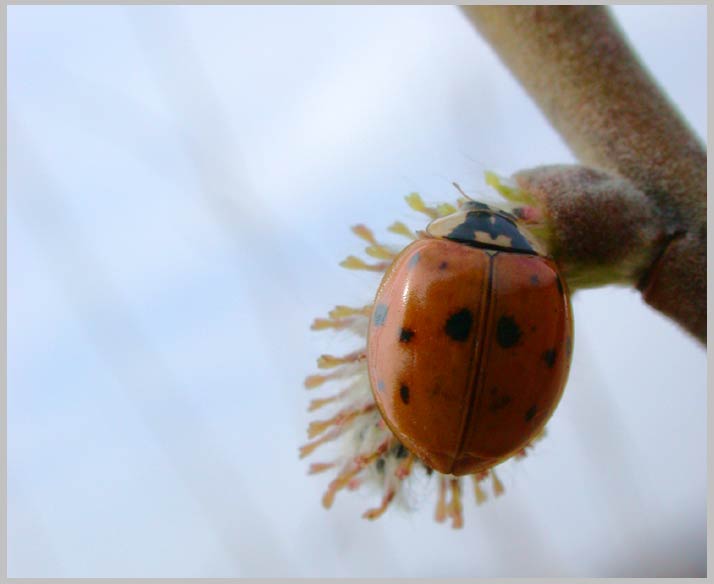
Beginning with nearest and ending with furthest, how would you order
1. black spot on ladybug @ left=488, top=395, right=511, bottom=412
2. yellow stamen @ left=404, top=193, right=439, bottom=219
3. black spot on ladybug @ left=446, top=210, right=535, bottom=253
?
black spot on ladybug @ left=488, top=395, right=511, bottom=412 → black spot on ladybug @ left=446, top=210, right=535, bottom=253 → yellow stamen @ left=404, top=193, right=439, bottom=219

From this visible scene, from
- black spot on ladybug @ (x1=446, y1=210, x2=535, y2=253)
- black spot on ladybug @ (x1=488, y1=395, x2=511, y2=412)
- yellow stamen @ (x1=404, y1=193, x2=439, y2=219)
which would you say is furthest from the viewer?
yellow stamen @ (x1=404, y1=193, x2=439, y2=219)

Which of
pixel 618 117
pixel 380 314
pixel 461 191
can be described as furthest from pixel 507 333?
pixel 618 117

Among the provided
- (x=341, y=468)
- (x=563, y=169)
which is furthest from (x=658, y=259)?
(x=341, y=468)

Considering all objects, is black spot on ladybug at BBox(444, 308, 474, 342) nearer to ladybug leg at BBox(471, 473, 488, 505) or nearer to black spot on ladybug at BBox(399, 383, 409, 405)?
black spot on ladybug at BBox(399, 383, 409, 405)

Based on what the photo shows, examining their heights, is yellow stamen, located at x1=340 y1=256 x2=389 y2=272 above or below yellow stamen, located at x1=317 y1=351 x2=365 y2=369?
above

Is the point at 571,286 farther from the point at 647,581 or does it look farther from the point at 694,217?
the point at 647,581

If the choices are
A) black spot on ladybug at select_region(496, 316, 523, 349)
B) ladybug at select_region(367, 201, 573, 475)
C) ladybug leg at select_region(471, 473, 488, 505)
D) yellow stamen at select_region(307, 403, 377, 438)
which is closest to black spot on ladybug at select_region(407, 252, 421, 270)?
ladybug at select_region(367, 201, 573, 475)

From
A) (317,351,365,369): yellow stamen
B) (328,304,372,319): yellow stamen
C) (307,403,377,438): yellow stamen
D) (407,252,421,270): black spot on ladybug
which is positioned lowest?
(307,403,377,438): yellow stamen

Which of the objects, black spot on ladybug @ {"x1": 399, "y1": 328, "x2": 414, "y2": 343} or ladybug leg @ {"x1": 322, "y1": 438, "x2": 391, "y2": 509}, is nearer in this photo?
black spot on ladybug @ {"x1": 399, "y1": 328, "x2": 414, "y2": 343}

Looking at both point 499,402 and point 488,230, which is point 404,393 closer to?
point 499,402
